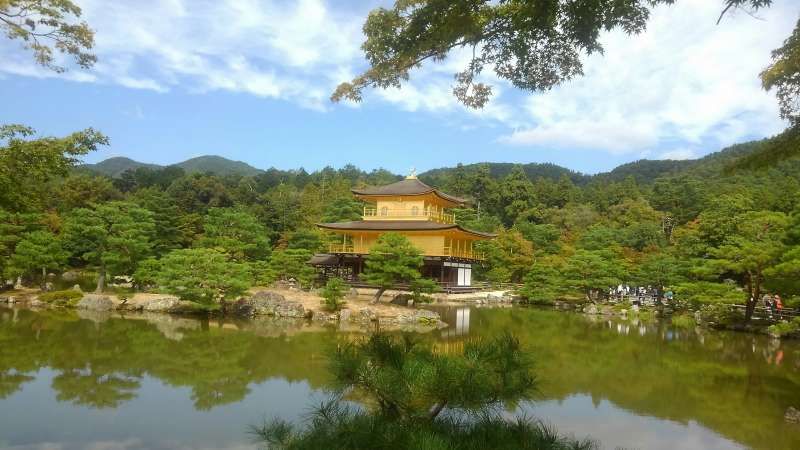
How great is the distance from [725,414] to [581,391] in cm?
180

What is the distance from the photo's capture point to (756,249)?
46.4 feet

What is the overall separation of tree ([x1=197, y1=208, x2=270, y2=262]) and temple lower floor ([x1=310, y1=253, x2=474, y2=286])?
10.0ft

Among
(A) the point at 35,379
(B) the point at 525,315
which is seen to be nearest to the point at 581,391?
(A) the point at 35,379

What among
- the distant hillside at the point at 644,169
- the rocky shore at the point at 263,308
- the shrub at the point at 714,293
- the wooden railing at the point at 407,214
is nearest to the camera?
the rocky shore at the point at 263,308

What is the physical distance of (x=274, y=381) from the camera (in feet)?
25.9

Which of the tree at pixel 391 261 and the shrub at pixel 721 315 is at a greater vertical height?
the tree at pixel 391 261

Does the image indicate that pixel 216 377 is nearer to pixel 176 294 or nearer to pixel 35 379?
pixel 35 379

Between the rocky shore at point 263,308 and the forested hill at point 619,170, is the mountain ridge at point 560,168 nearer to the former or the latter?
the forested hill at point 619,170

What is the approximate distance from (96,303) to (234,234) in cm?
682

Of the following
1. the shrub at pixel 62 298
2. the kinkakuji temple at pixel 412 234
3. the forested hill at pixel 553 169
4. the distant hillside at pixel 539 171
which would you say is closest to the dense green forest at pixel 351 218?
the shrub at pixel 62 298

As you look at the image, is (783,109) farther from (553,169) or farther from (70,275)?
(553,169)

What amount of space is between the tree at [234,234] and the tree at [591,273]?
1277 centimetres

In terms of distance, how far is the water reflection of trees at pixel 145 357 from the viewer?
736cm

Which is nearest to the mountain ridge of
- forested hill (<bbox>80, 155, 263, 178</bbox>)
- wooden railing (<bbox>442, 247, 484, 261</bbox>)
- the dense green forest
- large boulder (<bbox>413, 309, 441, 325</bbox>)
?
forested hill (<bbox>80, 155, 263, 178</bbox>)
